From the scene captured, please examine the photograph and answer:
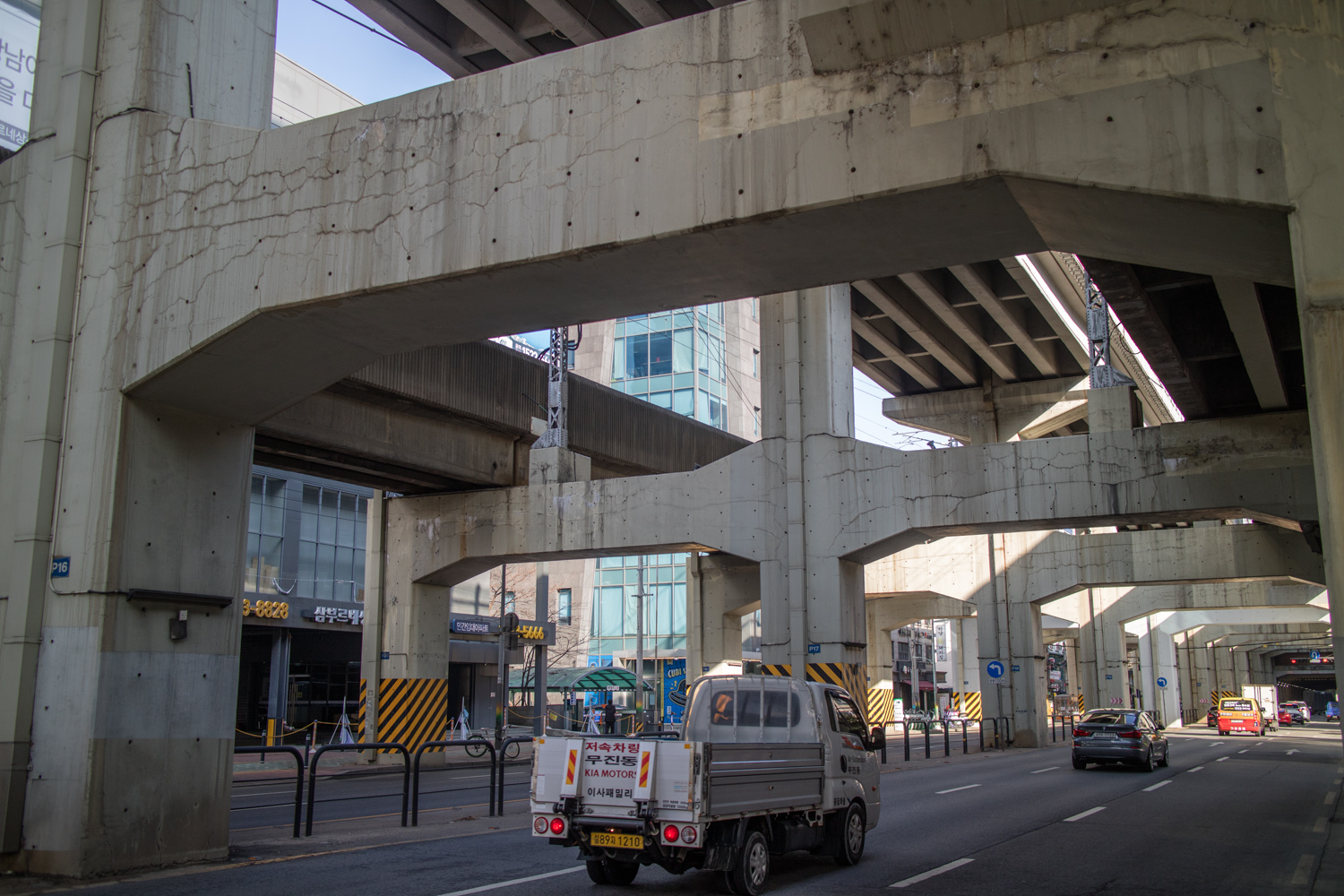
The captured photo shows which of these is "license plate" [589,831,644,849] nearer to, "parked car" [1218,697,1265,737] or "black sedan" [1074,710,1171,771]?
"black sedan" [1074,710,1171,771]

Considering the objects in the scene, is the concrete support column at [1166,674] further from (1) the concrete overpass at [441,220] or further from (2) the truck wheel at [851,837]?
(2) the truck wheel at [851,837]

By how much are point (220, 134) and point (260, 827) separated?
356 inches

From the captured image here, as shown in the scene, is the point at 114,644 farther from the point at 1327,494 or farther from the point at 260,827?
the point at 1327,494

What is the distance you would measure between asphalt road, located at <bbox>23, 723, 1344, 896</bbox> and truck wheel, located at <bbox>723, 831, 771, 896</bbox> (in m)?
0.38

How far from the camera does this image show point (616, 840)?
908cm

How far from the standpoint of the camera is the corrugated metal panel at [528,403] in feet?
73.4

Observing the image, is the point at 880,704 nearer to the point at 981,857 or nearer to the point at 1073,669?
the point at 981,857

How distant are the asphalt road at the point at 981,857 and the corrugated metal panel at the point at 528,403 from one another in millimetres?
8352

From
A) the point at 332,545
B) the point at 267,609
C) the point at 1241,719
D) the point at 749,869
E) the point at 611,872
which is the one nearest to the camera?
the point at 749,869

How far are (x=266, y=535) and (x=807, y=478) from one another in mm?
23584

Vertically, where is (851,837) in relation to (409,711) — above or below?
below

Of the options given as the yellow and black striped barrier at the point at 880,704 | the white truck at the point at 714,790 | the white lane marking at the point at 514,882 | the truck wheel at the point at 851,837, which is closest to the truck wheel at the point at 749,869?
the white truck at the point at 714,790

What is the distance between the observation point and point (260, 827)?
1444 cm

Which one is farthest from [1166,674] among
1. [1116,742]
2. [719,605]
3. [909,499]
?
[909,499]
